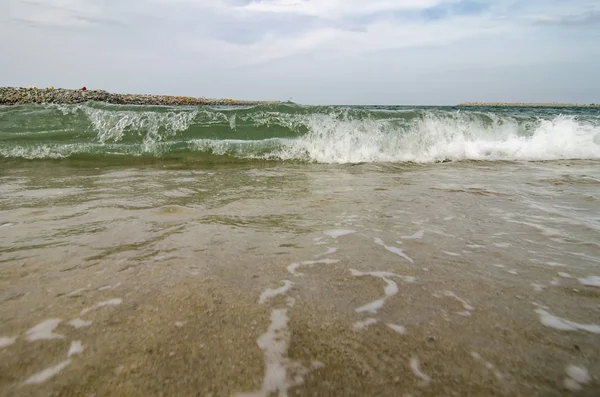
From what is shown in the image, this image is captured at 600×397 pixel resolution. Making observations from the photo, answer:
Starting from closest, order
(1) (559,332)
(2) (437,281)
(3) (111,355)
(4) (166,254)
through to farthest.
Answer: (3) (111,355) < (1) (559,332) < (2) (437,281) < (4) (166,254)

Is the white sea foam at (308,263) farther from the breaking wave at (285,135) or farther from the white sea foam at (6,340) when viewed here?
the breaking wave at (285,135)

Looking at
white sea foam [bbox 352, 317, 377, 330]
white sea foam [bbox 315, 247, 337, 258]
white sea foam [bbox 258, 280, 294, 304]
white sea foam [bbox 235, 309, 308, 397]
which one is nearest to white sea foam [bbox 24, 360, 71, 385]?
white sea foam [bbox 235, 309, 308, 397]

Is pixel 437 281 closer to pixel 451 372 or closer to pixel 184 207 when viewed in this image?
pixel 451 372

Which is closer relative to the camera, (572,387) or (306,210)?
(572,387)

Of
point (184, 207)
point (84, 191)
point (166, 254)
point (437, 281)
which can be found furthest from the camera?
point (84, 191)

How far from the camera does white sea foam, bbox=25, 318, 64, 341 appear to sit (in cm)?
113

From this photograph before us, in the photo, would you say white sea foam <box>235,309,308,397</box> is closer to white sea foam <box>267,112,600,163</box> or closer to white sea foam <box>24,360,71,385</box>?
white sea foam <box>24,360,71,385</box>

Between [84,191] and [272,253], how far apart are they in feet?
7.91

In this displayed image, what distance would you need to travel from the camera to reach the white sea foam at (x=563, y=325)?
1.24 meters

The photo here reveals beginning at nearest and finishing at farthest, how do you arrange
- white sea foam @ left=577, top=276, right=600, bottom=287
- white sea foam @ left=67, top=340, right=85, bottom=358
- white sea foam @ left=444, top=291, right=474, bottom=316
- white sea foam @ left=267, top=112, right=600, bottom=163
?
white sea foam @ left=67, top=340, right=85, bottom=358 → white sea foam @ left=444, top=291, right=474, bottom=316 → white sea foam @ left=577, top=276, right=600, bottom=287 → white sea foam @ left=267, top=112, right=600, bottom=163

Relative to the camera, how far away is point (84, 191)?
3346 millimetres

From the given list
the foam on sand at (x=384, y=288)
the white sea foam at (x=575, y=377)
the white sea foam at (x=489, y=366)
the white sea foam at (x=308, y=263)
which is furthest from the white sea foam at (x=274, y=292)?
the white sea foam at (x=575, y=377)

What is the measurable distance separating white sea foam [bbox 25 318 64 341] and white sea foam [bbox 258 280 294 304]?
672 mm

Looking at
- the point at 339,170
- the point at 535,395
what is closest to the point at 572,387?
the point at 535,395
